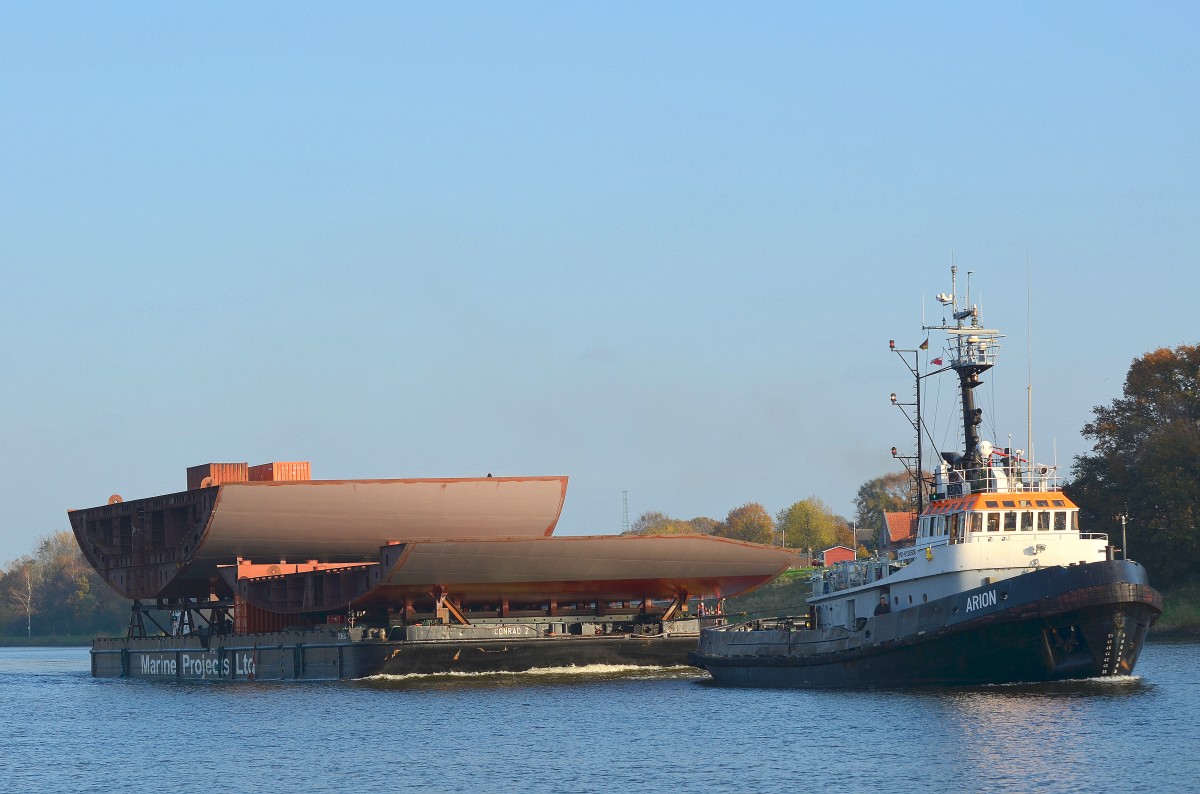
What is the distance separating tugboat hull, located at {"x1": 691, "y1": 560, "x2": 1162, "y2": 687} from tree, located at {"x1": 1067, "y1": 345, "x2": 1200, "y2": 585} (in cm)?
4384

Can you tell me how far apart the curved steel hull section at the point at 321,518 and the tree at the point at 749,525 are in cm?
8854

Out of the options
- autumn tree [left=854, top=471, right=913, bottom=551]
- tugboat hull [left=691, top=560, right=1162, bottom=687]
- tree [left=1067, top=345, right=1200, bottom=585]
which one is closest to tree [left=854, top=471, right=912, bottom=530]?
autumn tree [left=854, top=471, right=913, bottom=551]

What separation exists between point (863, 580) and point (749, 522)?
122040 mm

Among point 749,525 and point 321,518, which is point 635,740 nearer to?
point 321,518

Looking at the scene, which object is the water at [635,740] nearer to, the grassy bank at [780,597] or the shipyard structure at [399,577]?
the shipyard structure at [399,577]

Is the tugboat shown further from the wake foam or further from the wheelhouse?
the wake foam

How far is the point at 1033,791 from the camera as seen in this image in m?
30.1

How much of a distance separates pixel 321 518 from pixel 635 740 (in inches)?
1202

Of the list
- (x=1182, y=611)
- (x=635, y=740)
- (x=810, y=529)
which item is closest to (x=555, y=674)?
(x=635, y=740)

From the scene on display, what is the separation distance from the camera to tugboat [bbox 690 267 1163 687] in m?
40.8

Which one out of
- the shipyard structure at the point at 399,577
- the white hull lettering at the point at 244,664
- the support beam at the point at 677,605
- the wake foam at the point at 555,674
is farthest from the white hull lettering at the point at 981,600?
the white hull lettering at the point at 244,664

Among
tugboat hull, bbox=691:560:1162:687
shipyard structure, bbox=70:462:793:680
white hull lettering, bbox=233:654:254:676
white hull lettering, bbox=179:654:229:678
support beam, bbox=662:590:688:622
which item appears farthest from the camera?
white hull lettering, bbox=179:654:229:678

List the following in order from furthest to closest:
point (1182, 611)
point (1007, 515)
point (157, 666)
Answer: point (1182, 611), point (157, 666), point (1007, 515)

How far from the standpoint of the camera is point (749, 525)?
167375 millimetres
